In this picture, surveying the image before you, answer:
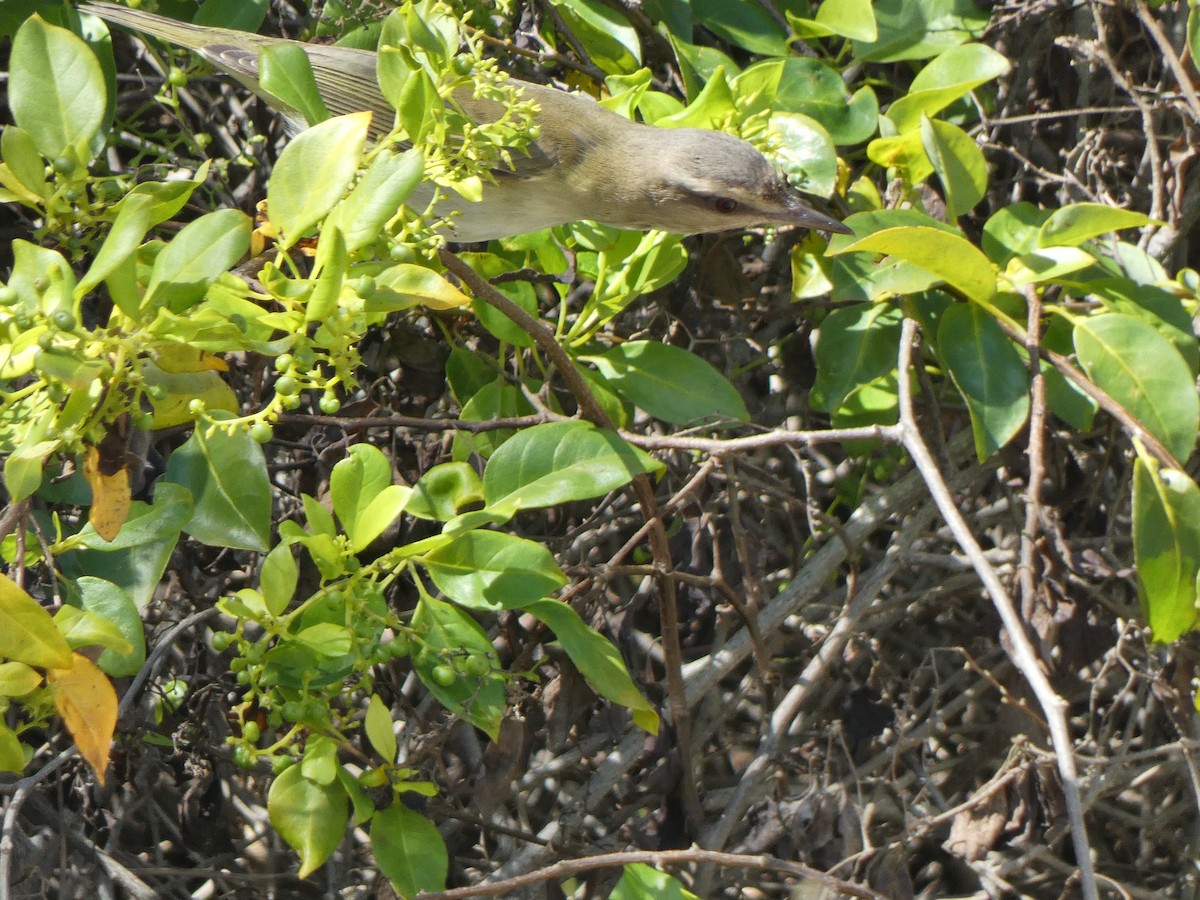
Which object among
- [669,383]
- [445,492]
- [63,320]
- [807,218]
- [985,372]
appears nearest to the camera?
[63,320]

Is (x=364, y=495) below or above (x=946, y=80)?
below

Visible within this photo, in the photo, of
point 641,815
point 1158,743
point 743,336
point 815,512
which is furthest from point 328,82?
point 1158,743

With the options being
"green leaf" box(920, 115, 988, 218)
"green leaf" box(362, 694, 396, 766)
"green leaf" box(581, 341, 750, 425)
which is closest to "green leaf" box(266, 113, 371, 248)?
"green leaf" box(362, 694, 396, 766)

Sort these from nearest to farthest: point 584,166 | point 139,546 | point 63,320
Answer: point 63,320 → point 139,546 → point 584,166

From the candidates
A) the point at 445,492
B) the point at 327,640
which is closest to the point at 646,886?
the point at 327,640

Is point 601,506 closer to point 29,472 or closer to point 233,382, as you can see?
point 233,382

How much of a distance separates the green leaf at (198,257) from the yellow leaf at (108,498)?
0.24m

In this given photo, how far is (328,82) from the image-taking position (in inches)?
133

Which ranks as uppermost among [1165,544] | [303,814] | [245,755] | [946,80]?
[946,80]

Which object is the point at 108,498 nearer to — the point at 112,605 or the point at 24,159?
the point at 112,605

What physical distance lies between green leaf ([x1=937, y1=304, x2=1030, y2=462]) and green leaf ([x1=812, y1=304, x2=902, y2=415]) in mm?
217

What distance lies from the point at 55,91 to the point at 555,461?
882 mm

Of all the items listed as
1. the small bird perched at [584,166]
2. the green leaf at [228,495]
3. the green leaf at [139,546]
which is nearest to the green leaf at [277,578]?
the green leaf at [228,495]

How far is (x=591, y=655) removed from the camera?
1.85 m
